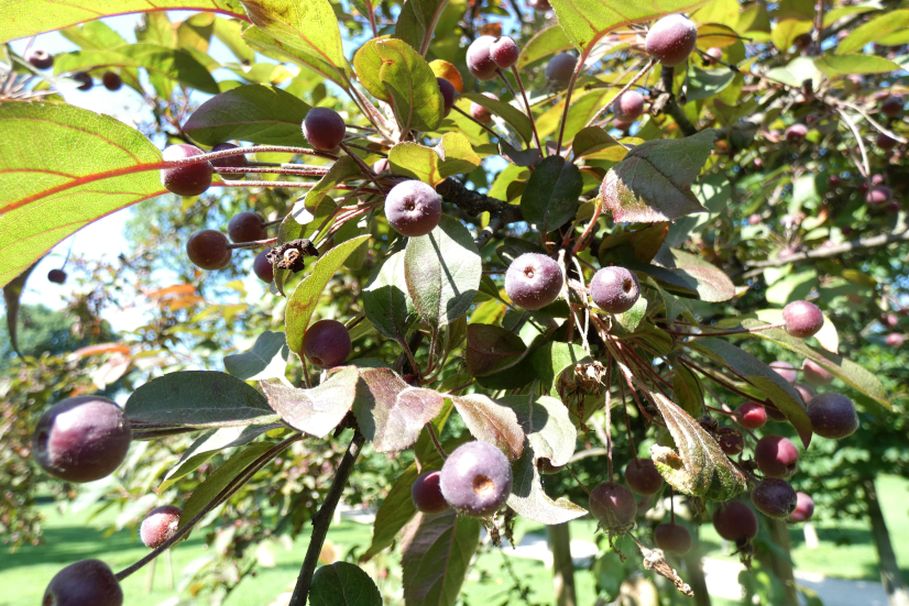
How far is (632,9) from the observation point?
2.62ft

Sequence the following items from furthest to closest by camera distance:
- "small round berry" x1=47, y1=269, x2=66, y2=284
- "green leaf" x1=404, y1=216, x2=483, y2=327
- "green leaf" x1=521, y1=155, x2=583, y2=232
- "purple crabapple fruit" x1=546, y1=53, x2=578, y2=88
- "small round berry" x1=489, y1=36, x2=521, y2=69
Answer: "small round berry" x1=47, y1=269, x2=66, y2=284, "purple crabapple fruit" x1=546, y1=53, x2=578, y2=88, "small round berry" x1=489, y1=36, x2=521, y2=69, "green leaf" x1=521, y1=155, x2=583, y2=232, "green leaf" x1=404, y1=216, x2=483, y2=327

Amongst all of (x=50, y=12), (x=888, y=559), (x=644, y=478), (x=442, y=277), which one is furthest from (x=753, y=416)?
(x=888, y=559)

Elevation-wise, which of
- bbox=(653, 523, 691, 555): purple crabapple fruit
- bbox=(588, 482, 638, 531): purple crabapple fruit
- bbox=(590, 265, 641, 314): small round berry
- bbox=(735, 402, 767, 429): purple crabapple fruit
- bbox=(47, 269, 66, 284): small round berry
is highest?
bbox=(590, 265, 641, 314): small round berry

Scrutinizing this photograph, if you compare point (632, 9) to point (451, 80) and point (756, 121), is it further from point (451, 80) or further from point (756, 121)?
point (756, 121)

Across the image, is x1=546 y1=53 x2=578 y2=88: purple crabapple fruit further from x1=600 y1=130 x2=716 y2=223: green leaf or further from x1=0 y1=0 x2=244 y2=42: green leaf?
x1=0 y1=0 x2=244 y2=42: green leaf

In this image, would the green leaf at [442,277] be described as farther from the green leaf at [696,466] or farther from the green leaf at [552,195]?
the green leaf at [696,466]

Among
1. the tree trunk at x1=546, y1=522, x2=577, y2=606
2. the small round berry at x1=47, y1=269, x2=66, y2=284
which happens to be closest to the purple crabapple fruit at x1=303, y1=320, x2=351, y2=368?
the small round berry at x1=47, y1=269, x2=66, y2=284

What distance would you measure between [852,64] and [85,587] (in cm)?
167

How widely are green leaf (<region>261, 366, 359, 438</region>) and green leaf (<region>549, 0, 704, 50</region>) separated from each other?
0.54m

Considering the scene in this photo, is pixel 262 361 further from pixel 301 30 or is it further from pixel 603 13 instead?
pixel 603 13

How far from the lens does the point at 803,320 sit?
91 centimetres

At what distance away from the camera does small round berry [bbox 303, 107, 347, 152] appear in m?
0.79

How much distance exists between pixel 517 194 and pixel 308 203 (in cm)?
40

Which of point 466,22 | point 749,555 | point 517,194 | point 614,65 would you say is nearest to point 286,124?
point 517,194
